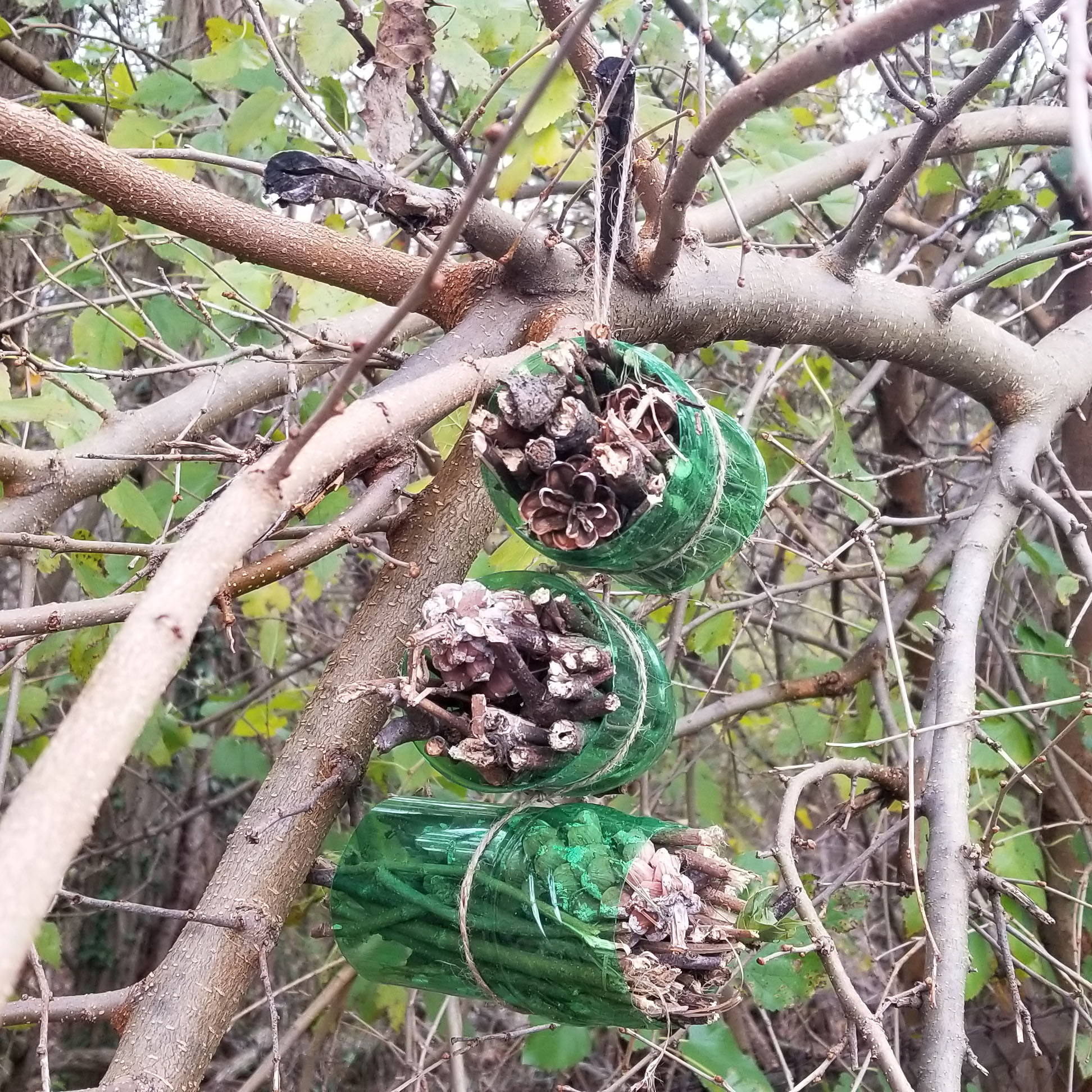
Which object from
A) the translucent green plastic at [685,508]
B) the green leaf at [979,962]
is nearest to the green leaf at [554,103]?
the translucent green plastic at [685,508]

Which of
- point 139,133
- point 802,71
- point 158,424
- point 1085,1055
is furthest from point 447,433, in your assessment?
point 1085,1055

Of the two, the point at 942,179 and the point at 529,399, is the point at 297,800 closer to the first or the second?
the point at 529,399

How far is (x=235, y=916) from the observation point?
89 cm

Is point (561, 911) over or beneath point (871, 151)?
beneath

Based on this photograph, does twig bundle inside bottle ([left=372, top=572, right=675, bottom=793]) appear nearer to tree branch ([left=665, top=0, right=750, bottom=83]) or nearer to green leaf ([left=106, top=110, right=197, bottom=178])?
green leaf ([left=106, top=110, right=197, bottom=178])

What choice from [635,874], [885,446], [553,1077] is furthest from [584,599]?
[553,1077]

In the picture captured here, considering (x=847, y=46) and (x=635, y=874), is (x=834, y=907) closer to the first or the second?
(x=635, y=874)

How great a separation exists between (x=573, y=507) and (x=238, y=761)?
1664 mm

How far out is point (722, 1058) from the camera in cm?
128

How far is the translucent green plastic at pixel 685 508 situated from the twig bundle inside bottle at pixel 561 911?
22 centimetres

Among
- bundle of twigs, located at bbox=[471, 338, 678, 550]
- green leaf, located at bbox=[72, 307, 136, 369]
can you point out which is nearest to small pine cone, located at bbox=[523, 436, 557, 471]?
bundle of twigs, located at bbox=[471, 338, 678, 550]

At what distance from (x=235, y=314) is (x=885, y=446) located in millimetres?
1614

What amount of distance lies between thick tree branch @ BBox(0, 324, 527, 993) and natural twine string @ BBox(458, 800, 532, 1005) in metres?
0.38

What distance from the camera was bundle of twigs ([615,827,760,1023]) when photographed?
769 millimetres
